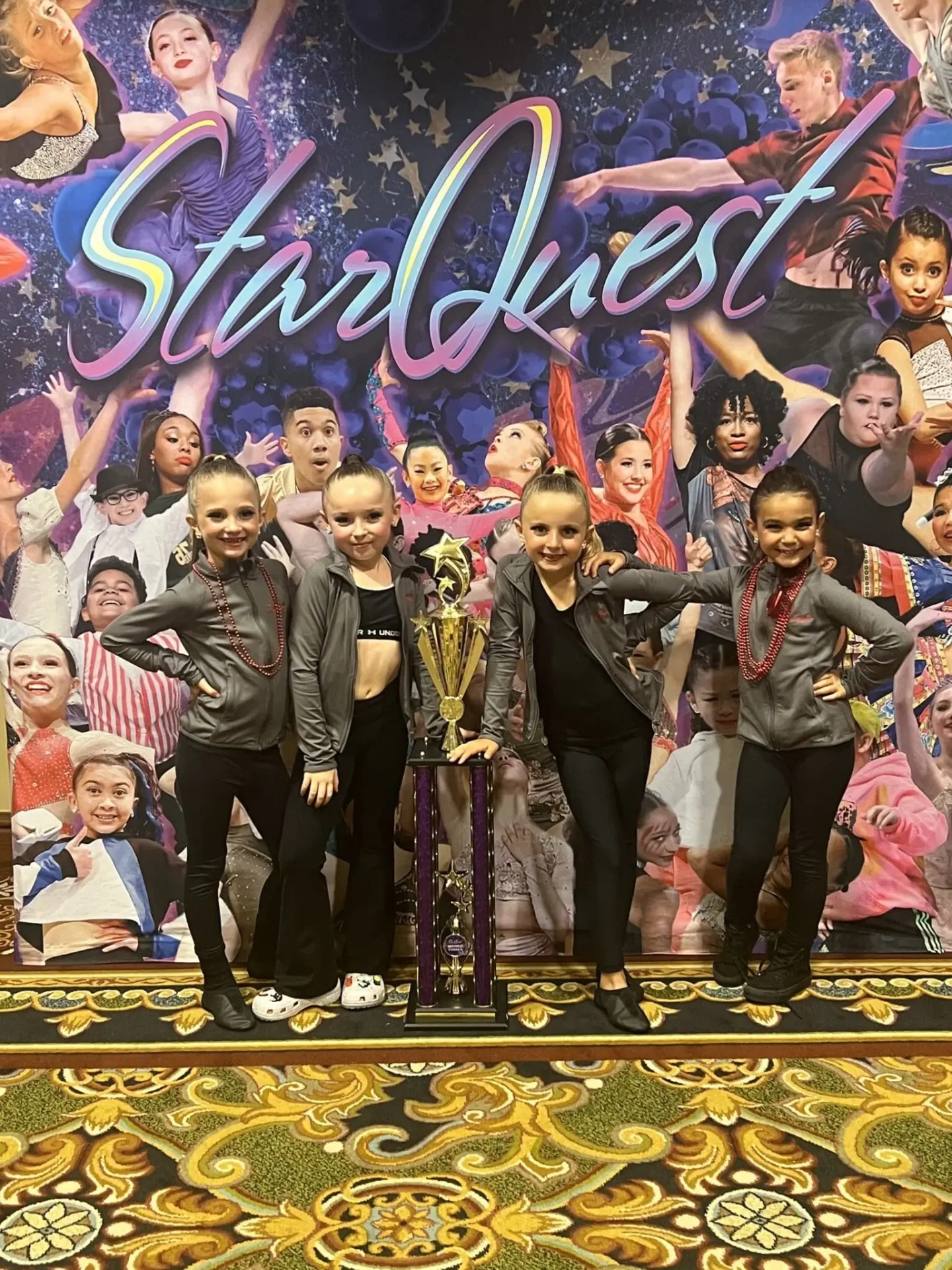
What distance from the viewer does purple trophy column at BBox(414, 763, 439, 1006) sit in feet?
8.79

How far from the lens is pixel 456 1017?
2662 mm

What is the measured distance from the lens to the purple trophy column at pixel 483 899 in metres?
2.69

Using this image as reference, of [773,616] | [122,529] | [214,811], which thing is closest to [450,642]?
[214,811]

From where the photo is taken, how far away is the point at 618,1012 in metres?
2.67

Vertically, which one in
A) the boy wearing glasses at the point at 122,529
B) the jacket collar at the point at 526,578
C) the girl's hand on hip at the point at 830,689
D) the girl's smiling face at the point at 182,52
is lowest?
the girl's hand on hip at the point at 830,689

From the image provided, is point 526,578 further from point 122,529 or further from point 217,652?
point 122,529

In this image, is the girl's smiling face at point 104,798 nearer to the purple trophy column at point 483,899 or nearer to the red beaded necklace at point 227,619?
the red beaded necklace at point 227,619

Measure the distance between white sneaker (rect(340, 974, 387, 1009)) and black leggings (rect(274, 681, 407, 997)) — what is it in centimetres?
3

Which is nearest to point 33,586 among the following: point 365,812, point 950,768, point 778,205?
point 365,812

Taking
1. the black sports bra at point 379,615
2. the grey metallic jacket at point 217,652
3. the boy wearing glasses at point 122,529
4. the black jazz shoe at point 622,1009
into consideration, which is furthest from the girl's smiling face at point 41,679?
the black jazz shoe at point 622,1009

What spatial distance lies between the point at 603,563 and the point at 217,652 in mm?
1192

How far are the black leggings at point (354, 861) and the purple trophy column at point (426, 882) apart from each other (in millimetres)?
199

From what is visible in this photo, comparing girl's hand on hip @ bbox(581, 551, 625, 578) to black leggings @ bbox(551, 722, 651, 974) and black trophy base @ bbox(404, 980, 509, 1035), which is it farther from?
black trophy base @ bbox(404, 980, 509, 1035)

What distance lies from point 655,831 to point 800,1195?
124 cm
